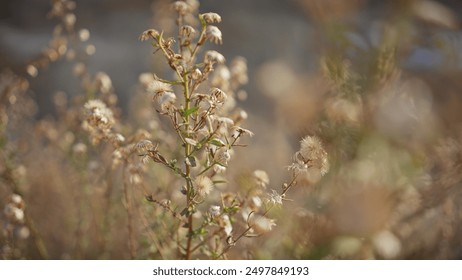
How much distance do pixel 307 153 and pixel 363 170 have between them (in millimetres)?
102

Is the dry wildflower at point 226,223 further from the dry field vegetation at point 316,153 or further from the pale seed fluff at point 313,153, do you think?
the pale seed fluff at point 313,153

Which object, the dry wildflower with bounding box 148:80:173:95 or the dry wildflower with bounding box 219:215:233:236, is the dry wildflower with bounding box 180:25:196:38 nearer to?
the dry wildflower with bounding box 148:80:173:95

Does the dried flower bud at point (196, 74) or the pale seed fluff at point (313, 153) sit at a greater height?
the dried flower bud at point (196, 74)

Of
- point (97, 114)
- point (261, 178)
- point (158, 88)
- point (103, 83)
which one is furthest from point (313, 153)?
point (103, 83)

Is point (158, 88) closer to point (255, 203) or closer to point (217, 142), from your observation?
point (217, 142)

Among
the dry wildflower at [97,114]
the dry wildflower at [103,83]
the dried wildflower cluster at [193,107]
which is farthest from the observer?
the dry wildflower at [103,83]

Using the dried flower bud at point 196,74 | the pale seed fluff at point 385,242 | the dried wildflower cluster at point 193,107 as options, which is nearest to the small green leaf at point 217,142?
the dried wildflower cluster at point 193,107

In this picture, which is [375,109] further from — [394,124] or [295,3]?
[295,3]

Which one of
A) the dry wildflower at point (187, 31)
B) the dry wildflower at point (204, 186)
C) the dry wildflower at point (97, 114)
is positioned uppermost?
the dry wildflower at point (187, 31)

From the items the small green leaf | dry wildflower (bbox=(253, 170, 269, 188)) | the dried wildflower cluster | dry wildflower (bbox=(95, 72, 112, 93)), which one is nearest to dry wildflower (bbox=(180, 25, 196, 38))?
the dried wildflower cluster

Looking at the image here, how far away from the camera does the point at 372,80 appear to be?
2.89 feet

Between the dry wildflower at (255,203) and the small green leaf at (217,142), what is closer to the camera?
the small green leaf at (217,142)

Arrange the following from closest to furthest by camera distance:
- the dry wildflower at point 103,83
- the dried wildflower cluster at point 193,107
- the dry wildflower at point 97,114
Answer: the dried wildflower cluster at point 193,107, the dry wildflower at point 97,114, the dry wildflower at point 103,83
